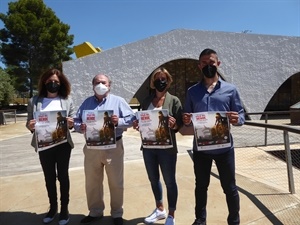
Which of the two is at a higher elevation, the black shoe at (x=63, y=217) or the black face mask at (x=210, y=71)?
the black face mask at (x=210, y=71)

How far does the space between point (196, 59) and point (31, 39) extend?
2271 cm

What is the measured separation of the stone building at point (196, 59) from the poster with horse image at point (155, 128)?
1440 cm

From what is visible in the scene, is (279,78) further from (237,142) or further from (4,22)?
(4,22)

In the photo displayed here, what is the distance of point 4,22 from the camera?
34656mm

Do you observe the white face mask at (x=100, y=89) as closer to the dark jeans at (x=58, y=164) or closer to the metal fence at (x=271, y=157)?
the dark jeans at (x=58, y=164)

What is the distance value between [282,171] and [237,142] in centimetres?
377

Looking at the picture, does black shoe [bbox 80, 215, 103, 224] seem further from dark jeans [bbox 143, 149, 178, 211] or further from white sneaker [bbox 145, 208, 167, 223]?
dark jeans [bbox 143, 149, 178, 211]

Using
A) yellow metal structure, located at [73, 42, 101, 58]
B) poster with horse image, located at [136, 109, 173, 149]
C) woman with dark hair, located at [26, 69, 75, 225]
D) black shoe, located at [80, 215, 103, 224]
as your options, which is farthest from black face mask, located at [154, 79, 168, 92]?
yellow metal structure, located at [73, 42, 101, 58]

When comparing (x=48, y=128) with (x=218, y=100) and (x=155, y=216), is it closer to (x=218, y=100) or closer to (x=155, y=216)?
(x=155, y=216)

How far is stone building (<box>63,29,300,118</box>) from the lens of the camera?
17.6 m

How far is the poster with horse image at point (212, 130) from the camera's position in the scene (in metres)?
3.11

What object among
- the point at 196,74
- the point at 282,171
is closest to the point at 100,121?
the point at 282,171

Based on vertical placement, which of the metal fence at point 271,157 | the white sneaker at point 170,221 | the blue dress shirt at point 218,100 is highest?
the blue dress shirt at point 218,100

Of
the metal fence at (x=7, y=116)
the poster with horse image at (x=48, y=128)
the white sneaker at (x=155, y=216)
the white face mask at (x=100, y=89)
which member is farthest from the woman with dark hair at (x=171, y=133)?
the metal fence at (x=7, y=116)
